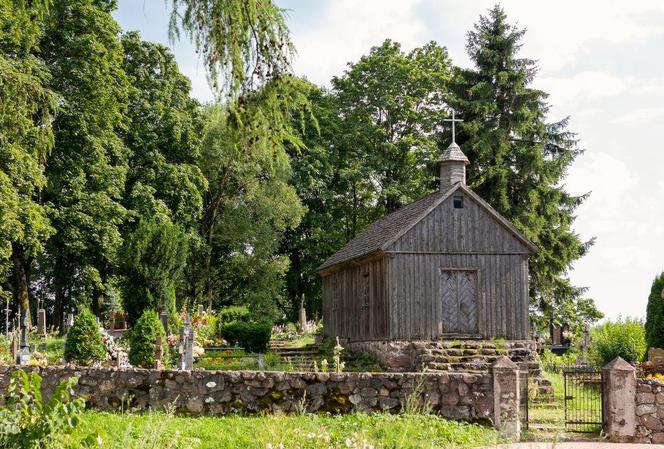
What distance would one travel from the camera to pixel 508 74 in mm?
32469

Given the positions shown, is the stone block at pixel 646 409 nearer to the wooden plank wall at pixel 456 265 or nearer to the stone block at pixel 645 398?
the stone block at pixel 645 398

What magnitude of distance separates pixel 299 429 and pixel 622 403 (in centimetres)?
581

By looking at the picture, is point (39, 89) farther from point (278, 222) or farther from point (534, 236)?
point (278, 222)

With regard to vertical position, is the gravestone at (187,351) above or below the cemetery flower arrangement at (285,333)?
above

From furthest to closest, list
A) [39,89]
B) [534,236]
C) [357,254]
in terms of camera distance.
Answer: [534,236] < [357,254] < [39,89]

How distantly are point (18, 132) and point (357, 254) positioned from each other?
1542 cm

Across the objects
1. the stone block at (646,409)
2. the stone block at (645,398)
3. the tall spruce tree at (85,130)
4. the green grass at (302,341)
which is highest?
the tall spruce tree at (85,130)

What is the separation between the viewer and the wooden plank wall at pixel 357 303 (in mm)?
24109

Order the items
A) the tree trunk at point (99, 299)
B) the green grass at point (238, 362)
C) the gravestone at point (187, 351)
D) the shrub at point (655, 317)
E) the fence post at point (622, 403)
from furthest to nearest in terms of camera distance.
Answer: the tree trunk at point (99, 299) < the shrub at point (655, 317) < the green grass at point (238, 362) < the gravestone at point (187, 351) < the fence post at point (622, 403)

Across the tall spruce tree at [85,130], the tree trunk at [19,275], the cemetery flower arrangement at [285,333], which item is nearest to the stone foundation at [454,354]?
the cemetery flower arrangement at [285,333]

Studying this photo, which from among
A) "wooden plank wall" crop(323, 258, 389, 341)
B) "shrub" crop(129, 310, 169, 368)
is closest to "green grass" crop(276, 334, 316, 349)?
"wooden plank wall" crop(323, 258, 389, 341)

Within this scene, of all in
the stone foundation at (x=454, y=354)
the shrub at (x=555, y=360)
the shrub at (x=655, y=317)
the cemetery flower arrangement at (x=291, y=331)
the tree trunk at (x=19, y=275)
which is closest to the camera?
the stone foundation at (x=454, y=354)

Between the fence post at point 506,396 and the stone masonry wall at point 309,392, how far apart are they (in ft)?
0.33

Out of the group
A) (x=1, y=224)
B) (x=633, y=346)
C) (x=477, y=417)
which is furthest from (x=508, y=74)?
(x=477, y=417)
